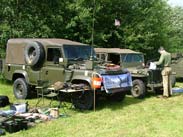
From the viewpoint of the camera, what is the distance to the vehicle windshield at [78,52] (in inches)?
421

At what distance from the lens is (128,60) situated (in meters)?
14.2

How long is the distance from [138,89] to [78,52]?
2.62 metres

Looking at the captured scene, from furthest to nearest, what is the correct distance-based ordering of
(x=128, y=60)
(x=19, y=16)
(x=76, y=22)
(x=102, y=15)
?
(x=102, y=15) → (x=76, y=22) → (x=19, y=16) → (x=128, y=60)

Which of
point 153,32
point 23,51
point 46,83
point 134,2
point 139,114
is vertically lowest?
point 139,114

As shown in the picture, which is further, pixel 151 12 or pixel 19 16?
pixel 151 12

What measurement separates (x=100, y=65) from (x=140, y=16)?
13948 millimetres

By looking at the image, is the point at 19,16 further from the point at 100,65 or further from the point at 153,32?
the point at 153,32

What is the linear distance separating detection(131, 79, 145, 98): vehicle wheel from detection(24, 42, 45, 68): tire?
330 centimetres

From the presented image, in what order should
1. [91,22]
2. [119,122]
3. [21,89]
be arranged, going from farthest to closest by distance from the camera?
1. [91,22]
2. [21,89]
3. [119,122]

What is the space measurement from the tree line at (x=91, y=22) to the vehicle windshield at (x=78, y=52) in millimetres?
4391

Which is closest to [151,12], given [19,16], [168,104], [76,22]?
[76,22]

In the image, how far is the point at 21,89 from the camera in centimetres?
1188

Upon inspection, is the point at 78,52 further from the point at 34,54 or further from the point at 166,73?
the point at 166,73

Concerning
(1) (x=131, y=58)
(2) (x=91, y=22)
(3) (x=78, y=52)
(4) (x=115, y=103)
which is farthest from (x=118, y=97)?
(2) (x=91, y=22)
